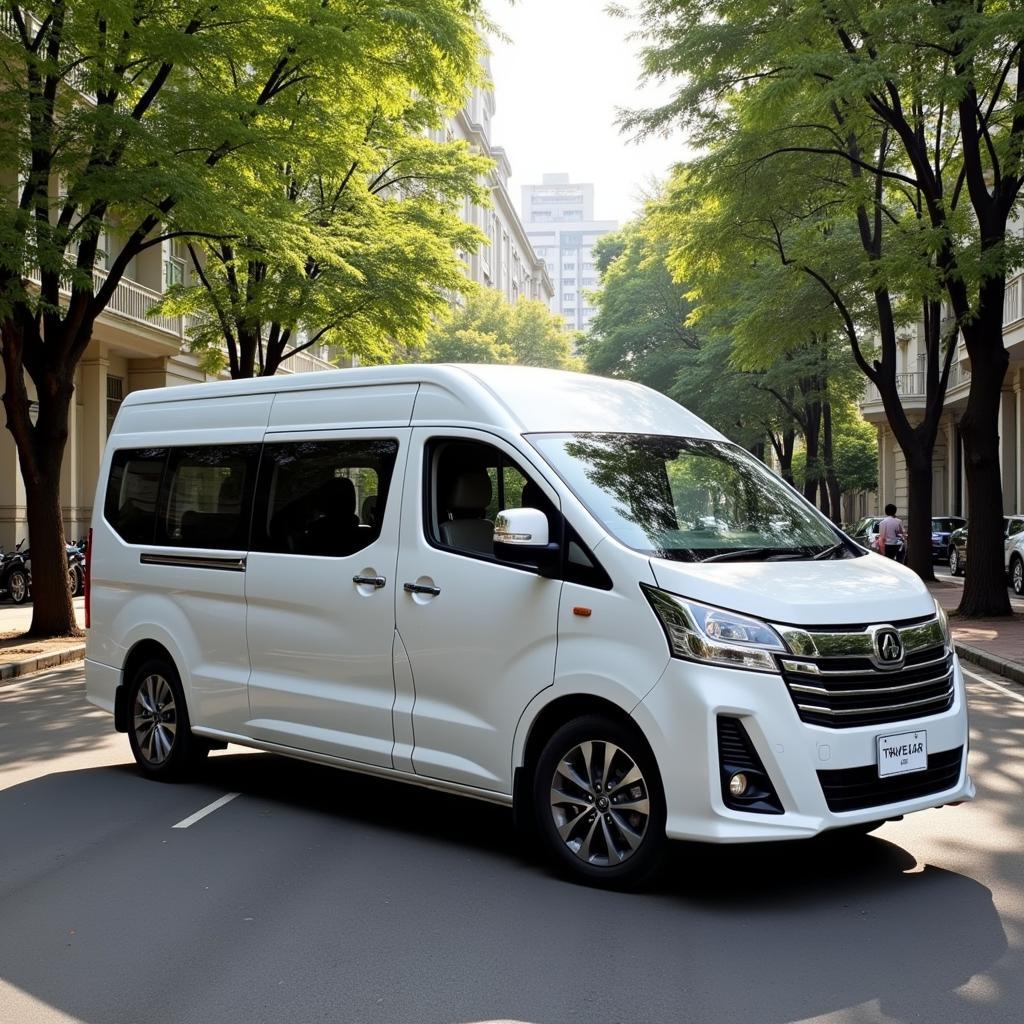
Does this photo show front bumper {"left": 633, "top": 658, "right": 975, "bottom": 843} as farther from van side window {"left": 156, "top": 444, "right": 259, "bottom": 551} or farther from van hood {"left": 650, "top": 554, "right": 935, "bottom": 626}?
van side window {"left": 156, "top": 444, "right": 259, "bottom": 551}

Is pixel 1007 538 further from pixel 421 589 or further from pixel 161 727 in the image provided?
pixel 421 589

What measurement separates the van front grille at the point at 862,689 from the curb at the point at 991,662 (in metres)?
7.11

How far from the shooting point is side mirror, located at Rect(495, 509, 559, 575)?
5664mm

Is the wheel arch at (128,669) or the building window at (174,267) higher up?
the building window at (174,267)

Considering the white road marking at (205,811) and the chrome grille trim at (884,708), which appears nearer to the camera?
the chrome grille trim at (884,708)

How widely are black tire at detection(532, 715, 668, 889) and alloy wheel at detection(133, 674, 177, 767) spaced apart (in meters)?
3.22

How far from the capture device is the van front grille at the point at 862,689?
5176 mm

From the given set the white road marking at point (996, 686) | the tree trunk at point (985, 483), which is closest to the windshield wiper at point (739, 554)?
the white road marking at point (996, 686)

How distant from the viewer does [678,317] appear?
48.4m

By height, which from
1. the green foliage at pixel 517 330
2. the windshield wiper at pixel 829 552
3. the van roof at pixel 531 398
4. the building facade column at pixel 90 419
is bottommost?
the windshield wiper at pixel 829 552

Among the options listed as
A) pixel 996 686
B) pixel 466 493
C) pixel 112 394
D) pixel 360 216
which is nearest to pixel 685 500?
pixel 466 493

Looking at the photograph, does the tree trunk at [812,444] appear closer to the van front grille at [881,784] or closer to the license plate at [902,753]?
the van front grille at [881,784]

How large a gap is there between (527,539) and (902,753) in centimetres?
182

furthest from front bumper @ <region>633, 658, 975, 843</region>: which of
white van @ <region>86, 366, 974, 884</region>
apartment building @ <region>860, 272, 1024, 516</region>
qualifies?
apartment building @ <region>860, 272, 1024, 516</region>
